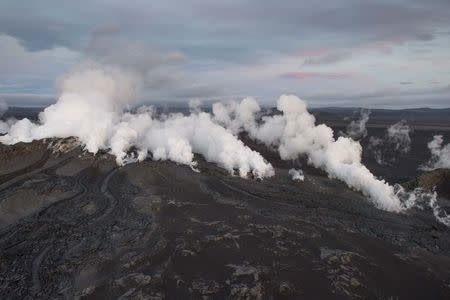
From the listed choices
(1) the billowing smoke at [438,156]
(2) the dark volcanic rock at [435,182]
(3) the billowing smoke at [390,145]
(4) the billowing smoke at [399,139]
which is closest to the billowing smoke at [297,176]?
(2) the dark volcanic rock at [435,182]

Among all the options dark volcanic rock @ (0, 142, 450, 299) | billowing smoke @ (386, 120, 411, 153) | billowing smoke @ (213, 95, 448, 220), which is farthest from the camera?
billowing smoke @ (386, 120, 411, 153)

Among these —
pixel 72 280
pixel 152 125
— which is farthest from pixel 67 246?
pixel 152 125

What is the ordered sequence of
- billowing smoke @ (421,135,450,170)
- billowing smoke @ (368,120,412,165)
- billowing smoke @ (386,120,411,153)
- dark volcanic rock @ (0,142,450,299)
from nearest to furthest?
dark volcanic rock @ (0,142,450,299) < billowing smoke @ (421,135,450,170) < billowing smoke @ (368,120,412,165) < billowing smoke @ (386,120,411,153)

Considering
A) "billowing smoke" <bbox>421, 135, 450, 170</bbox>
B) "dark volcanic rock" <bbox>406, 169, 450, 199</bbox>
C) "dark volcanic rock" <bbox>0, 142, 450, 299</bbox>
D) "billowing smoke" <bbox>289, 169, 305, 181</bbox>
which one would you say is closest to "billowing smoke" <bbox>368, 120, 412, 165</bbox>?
"billowing smoke" <bbox>421, 135, 450, 170</bbox>

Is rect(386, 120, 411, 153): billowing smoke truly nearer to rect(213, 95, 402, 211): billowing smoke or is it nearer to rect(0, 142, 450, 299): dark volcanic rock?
rect(213, 95, 402, 211): billowing smoke

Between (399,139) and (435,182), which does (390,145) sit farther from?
(435,182)

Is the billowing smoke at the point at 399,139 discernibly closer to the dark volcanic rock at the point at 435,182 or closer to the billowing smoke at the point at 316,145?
the billowing smoke at the point at 316,145
